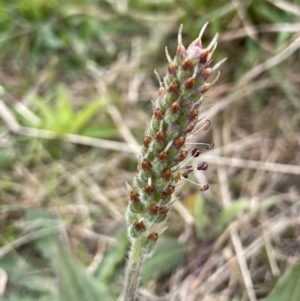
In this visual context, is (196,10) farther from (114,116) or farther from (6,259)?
(6,259)

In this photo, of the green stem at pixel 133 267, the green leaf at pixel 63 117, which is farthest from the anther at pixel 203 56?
the green leaf at pixel 63 117

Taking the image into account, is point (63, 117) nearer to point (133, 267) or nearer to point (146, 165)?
point (133, 267)

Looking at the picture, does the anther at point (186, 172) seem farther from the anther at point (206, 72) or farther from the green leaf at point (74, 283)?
the green leaf at point (74, 283)

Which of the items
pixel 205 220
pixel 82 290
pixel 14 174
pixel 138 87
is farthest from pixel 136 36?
pixel 82 290

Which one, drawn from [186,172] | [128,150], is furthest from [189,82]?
[128,150]

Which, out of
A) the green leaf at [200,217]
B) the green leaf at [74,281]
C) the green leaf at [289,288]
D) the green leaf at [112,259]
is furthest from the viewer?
the green leaf at [200,217]

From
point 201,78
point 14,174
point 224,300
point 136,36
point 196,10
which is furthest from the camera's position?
point 136,36

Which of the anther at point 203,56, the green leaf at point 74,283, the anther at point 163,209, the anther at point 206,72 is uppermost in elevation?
the anther at point 203,56
